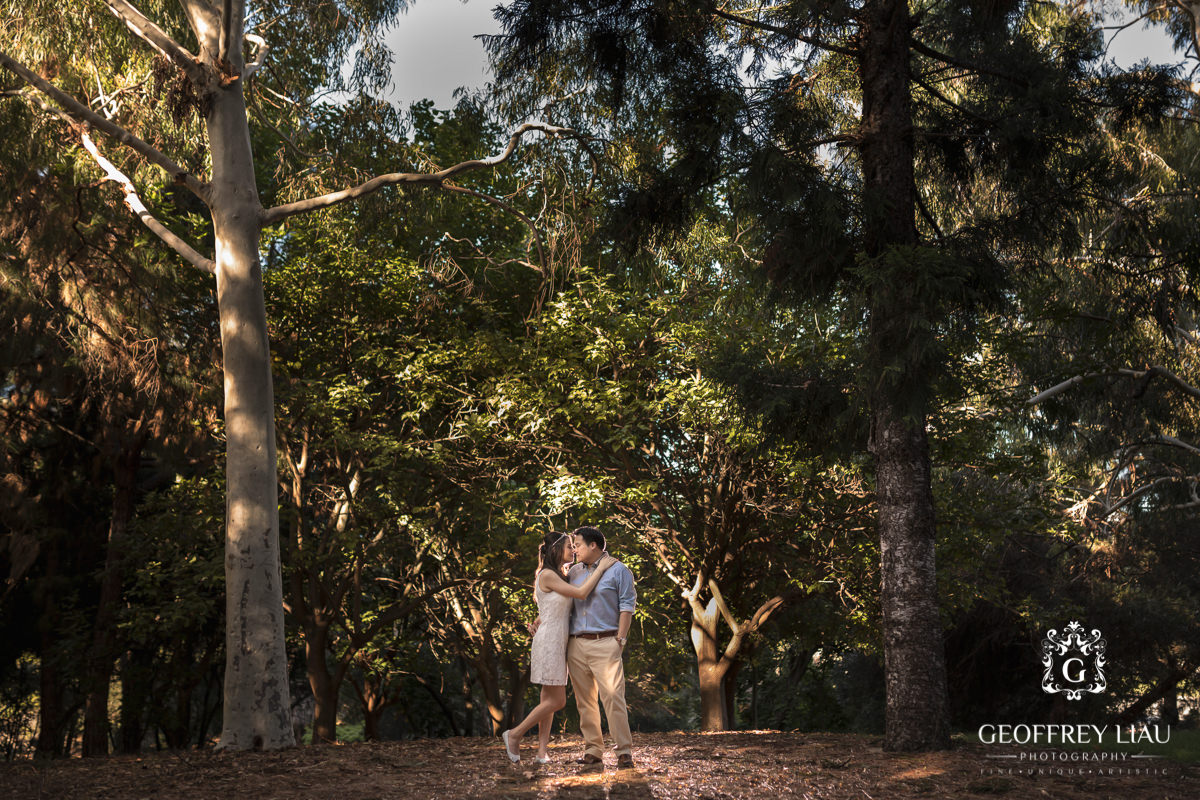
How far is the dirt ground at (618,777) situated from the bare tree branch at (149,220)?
16.1 ft

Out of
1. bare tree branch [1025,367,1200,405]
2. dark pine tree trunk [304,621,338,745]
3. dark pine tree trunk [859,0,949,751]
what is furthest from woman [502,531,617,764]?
dark pine tree trunk [304,621,338,745]

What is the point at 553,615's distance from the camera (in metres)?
6.48

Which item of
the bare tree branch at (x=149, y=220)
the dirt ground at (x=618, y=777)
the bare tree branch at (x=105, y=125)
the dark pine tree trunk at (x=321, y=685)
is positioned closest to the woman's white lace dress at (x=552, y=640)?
the dirt ground at (x=618, y=777)

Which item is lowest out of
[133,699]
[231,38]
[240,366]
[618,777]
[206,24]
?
[133,699]

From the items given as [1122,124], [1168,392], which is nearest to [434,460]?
[1122,124]

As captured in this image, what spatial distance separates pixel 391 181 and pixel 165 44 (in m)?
2.67

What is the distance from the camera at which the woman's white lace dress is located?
→ 6.38 metres

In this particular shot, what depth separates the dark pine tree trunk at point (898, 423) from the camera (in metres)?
7.34

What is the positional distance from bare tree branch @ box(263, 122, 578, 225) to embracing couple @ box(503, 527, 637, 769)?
18.3 feet

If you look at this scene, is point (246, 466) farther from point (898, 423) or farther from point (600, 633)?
point (898, 423)

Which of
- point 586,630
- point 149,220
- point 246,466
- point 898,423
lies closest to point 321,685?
point 246,466

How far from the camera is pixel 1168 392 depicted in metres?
16.3

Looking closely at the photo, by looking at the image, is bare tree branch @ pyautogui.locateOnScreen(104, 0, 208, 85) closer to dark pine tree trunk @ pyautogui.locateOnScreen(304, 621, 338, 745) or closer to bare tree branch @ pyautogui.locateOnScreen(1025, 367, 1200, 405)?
bare tree branch @ pyautogui.locateOnScreen(1025, 367, 1200, 405)

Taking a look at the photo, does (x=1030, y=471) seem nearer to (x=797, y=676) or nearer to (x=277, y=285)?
(x=277, y=285)
